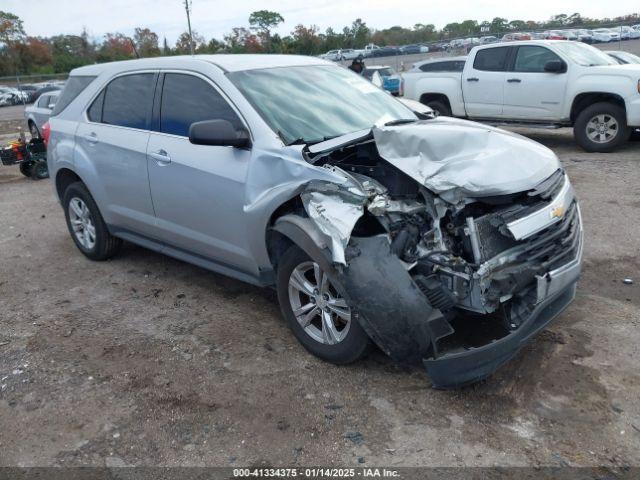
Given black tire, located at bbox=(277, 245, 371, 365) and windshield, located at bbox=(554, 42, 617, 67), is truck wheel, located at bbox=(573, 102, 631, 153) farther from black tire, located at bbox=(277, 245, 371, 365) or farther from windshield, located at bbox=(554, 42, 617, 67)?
black tire, located at bbox=(277, 245, 371, 365)

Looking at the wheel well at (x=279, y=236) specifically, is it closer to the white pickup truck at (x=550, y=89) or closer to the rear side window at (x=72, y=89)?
the rear side window at (x=72, y=89)

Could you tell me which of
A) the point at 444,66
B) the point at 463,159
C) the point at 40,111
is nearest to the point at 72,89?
the point at 463,159

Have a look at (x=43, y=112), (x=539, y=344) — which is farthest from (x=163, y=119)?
(x=43, y=112)

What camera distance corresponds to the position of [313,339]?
367 cm

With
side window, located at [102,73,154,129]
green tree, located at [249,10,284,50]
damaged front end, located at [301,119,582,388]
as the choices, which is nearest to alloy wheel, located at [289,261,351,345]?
damaged front end, located at [301,119,582,388]

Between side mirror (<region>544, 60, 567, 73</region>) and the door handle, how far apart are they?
7.54 meters

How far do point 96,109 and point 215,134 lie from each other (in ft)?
7.03

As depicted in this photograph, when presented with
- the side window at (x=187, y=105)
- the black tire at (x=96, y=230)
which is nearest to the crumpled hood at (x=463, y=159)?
the side window at (x=187, y=105)

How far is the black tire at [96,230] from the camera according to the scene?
5410 mm

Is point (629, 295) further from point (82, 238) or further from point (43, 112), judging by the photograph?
point (43, 112)

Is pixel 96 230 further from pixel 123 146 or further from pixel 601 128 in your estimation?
pixel 601 128

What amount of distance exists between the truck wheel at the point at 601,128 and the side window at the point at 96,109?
764 cm

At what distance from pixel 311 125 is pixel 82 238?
3.10 metres

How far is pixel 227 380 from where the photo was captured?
11.7ft
